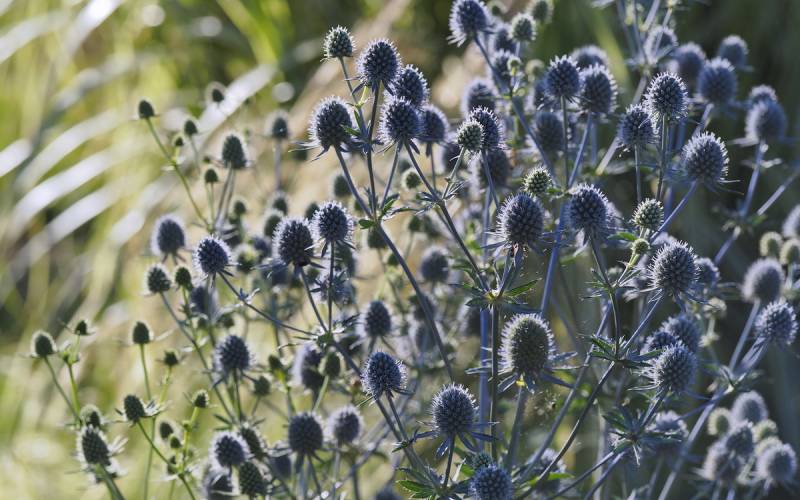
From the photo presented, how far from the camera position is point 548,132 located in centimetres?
191

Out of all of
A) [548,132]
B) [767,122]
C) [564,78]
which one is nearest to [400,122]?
[564,78]

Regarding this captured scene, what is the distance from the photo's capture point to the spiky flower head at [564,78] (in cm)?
163

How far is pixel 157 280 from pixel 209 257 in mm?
373

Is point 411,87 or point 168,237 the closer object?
point 411,87

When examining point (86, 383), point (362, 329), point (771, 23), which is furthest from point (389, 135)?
point (86, 383)

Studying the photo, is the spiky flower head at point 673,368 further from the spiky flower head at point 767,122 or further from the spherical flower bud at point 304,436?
the spiky flower head at point 767,122

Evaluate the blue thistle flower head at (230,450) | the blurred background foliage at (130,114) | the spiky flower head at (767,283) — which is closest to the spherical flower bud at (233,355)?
the blue thistle flower head at (230,450)

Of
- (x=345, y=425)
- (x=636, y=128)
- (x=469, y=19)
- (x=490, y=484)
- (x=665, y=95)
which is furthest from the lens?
(x=469, y=19)

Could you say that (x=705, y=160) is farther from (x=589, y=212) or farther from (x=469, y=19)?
(x=469, y=19)

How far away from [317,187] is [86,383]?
197 centimetres

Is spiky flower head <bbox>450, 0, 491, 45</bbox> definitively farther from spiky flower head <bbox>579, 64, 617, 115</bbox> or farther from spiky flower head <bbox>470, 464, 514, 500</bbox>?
spiky flower head <bbox>470, 464, 514, 500</bbox>

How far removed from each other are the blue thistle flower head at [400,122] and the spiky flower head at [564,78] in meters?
0.32

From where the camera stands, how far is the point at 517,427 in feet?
4.82

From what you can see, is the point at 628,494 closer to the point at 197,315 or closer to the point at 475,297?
the point at 475,297
